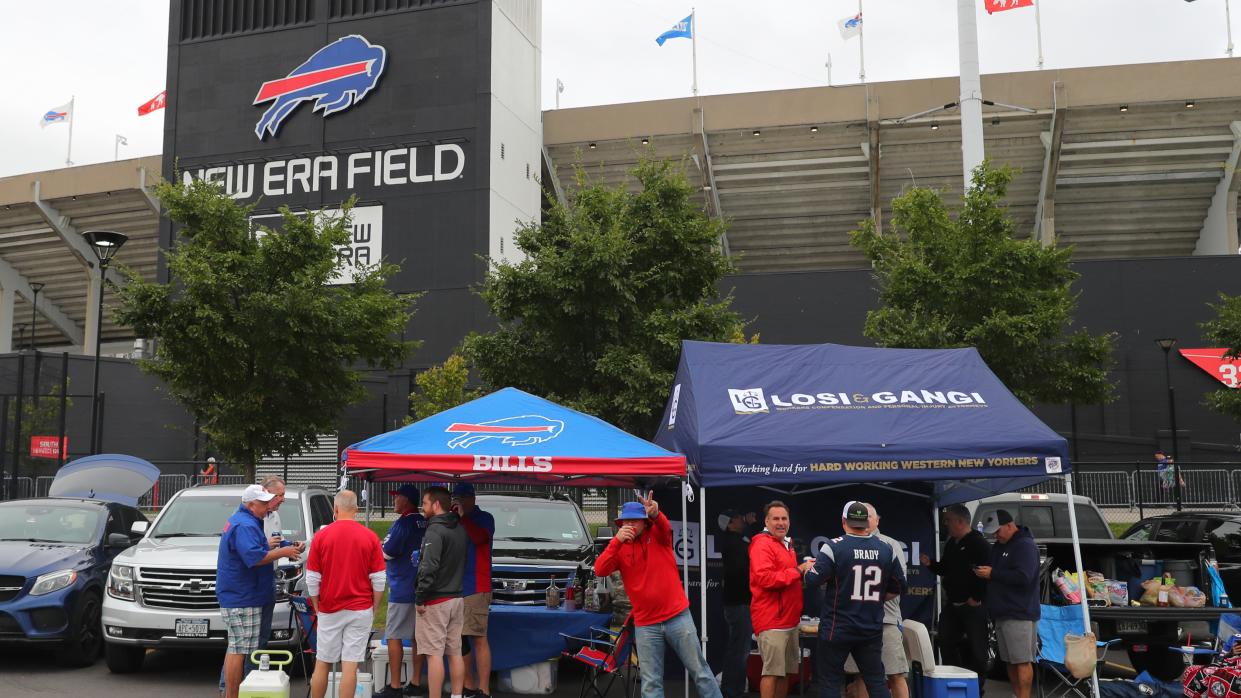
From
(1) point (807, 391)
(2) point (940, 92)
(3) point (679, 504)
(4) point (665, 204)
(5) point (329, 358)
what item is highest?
(2) point (940, 92)

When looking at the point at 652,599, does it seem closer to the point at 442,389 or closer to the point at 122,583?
the point at 122,583

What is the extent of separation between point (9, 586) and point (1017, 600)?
9.62 metres

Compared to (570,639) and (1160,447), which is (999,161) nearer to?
(1160,447)

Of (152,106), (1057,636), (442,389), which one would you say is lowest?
(1057,636)

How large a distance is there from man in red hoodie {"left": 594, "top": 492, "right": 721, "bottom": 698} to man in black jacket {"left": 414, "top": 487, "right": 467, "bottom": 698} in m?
1.52

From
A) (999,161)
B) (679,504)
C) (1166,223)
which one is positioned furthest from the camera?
(1166,223)

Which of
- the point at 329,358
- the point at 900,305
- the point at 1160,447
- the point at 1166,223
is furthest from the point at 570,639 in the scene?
the point at 1166,223

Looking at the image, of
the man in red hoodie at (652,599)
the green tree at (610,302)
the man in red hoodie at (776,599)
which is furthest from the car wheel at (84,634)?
the green tree at (610,302)

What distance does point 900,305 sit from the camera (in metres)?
18.9

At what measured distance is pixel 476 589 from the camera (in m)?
9.38

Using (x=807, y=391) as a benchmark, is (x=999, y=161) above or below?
above

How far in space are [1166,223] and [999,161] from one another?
8.27 m

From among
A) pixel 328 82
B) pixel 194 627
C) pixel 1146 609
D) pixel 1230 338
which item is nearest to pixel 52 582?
pixel 194 627

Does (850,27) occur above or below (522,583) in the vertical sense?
above
